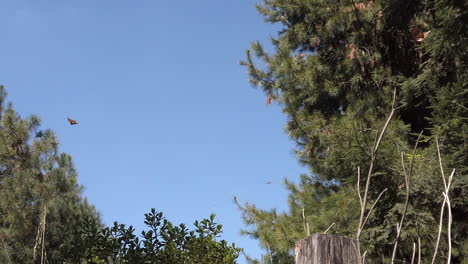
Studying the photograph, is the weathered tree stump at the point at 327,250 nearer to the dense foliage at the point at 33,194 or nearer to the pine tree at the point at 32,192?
the dense foliage at the point at 33,194

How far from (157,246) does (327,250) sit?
3.48 m

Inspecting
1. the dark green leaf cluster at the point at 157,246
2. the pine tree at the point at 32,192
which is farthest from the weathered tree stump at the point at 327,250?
the pine tree at the point at 32,192

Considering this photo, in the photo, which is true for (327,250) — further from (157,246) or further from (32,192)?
(32,192)

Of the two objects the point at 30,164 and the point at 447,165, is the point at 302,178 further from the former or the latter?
the point at 30,164

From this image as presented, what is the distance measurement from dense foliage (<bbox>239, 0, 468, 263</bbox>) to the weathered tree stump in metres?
4.28

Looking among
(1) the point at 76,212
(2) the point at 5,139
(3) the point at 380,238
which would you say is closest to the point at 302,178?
(3) the point at 380,238

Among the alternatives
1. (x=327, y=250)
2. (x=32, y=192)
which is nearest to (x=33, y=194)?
(x=32, y=192)

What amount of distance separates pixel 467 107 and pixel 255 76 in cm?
385

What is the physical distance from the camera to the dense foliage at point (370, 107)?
6.54m

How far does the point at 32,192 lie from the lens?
34.2 ft

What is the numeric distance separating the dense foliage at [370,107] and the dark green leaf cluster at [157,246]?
1.93 metres

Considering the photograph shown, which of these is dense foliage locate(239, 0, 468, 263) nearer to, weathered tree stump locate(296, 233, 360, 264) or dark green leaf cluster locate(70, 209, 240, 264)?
dark green leaf cluster locate(70, 209, 240, 264)

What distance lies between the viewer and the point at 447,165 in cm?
632

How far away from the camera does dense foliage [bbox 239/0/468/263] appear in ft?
21.5
